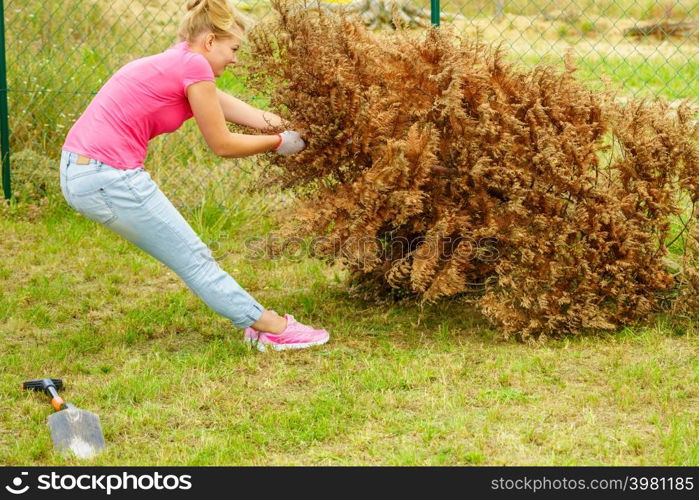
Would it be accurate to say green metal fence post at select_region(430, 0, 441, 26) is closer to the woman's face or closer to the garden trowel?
the woman's face

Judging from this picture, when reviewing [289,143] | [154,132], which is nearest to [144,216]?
[154,132]

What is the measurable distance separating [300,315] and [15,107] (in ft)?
11.2

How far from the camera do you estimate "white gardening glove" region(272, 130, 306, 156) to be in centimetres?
435

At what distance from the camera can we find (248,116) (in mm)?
4504

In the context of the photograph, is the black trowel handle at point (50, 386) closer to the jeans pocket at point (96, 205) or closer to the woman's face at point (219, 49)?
the jeans pocket at point (96, 205)

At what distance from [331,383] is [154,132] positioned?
1299 millimetres

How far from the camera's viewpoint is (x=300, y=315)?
16.4 ft

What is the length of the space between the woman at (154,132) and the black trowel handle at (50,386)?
2.22ft

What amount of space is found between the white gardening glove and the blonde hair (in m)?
0.48

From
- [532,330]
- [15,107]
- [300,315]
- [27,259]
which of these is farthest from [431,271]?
[15,107]

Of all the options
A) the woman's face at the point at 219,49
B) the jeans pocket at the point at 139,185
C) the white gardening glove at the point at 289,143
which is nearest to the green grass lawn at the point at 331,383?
the jeans pocket at the point at 139,185

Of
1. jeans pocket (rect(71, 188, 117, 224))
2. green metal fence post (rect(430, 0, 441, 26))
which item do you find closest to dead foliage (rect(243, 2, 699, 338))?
jeans pocket (rect(71, 188, 117, 224))

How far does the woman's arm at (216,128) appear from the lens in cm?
402

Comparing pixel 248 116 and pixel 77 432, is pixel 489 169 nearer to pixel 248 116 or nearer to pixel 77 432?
pixel 248 116
